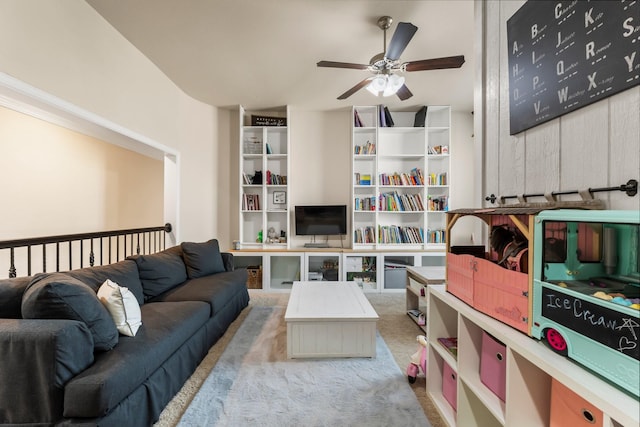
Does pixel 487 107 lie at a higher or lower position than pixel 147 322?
higher

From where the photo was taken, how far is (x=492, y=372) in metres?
1.19

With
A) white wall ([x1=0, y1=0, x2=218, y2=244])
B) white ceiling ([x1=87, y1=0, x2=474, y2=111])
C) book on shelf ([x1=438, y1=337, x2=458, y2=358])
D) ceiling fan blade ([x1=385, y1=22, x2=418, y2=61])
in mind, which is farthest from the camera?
white ceiling ([x1=87, y1=0, x2=474, y2=111])

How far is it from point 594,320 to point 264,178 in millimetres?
3901

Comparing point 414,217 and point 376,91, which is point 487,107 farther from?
point 414,217

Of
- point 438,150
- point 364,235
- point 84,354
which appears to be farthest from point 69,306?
point 438,150

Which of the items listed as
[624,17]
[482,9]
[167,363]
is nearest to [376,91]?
[482,9]

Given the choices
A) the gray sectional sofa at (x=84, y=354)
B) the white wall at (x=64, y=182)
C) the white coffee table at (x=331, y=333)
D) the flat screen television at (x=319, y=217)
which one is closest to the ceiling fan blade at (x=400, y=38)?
the white coffee table at (x=331, y=333)

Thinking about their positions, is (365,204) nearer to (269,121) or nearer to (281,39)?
(269,121)

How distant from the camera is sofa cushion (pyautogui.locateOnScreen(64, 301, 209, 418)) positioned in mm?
1159

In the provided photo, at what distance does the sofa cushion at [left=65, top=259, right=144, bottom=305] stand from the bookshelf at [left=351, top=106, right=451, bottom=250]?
9.30 feet

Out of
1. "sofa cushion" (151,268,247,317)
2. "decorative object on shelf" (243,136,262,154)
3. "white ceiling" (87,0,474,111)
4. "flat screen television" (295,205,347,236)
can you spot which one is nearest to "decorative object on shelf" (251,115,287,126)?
"decorative object on shelf" (243,136,262,154)

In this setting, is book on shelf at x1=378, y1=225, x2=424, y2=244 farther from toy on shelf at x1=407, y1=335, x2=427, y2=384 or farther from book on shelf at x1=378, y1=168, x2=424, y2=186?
toy on shelf at x1=407, y1=335, x2=427, y2=384

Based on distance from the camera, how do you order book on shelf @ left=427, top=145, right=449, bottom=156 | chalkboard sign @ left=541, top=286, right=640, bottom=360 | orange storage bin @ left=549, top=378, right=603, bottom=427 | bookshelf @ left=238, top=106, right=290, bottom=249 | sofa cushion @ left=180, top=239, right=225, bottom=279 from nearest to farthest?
1. chalkboard sign @ left=541, top=286, right=640, bottom=360
2. orange storage bin @ left=549, top=378, right=603, bottom=427
3. sofa cushion @ left=180, top=239, right=225, bottom=279
4. book on shelf @ left=427, top=145, right=449, bottom=156
5. bookshelf @ left=238, top=106, right=290, bottom=249

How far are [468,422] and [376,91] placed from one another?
246 cm
